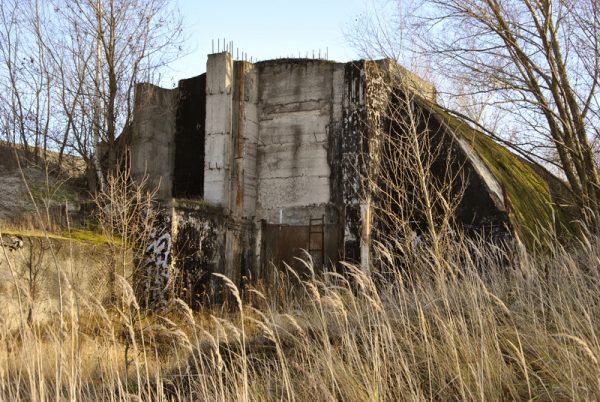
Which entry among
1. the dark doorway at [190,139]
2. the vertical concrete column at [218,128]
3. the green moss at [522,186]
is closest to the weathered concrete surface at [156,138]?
the dark doorway at [190,139]

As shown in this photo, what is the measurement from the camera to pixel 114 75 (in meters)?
13.8

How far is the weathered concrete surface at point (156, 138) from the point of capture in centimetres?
1420

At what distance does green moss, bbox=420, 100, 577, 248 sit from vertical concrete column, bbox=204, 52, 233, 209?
400 centimetres

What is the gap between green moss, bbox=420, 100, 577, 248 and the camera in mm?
11719

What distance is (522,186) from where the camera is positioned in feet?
43.4

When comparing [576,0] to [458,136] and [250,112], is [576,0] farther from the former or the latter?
[250,112]

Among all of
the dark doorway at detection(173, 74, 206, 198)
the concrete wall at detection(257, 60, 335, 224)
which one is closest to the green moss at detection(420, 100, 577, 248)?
the concrete wall at detection(257, 60, 335, 224)


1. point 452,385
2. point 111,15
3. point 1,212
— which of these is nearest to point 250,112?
point 111,15

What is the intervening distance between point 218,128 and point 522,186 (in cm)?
649

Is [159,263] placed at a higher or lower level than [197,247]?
lower

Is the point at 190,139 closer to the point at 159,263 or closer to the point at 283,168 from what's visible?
the point at 283,168

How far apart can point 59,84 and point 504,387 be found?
1281cm

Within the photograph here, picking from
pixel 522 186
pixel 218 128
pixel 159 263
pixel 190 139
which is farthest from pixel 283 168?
pixel 522 186

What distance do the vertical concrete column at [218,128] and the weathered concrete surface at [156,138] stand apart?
145 centimetres
